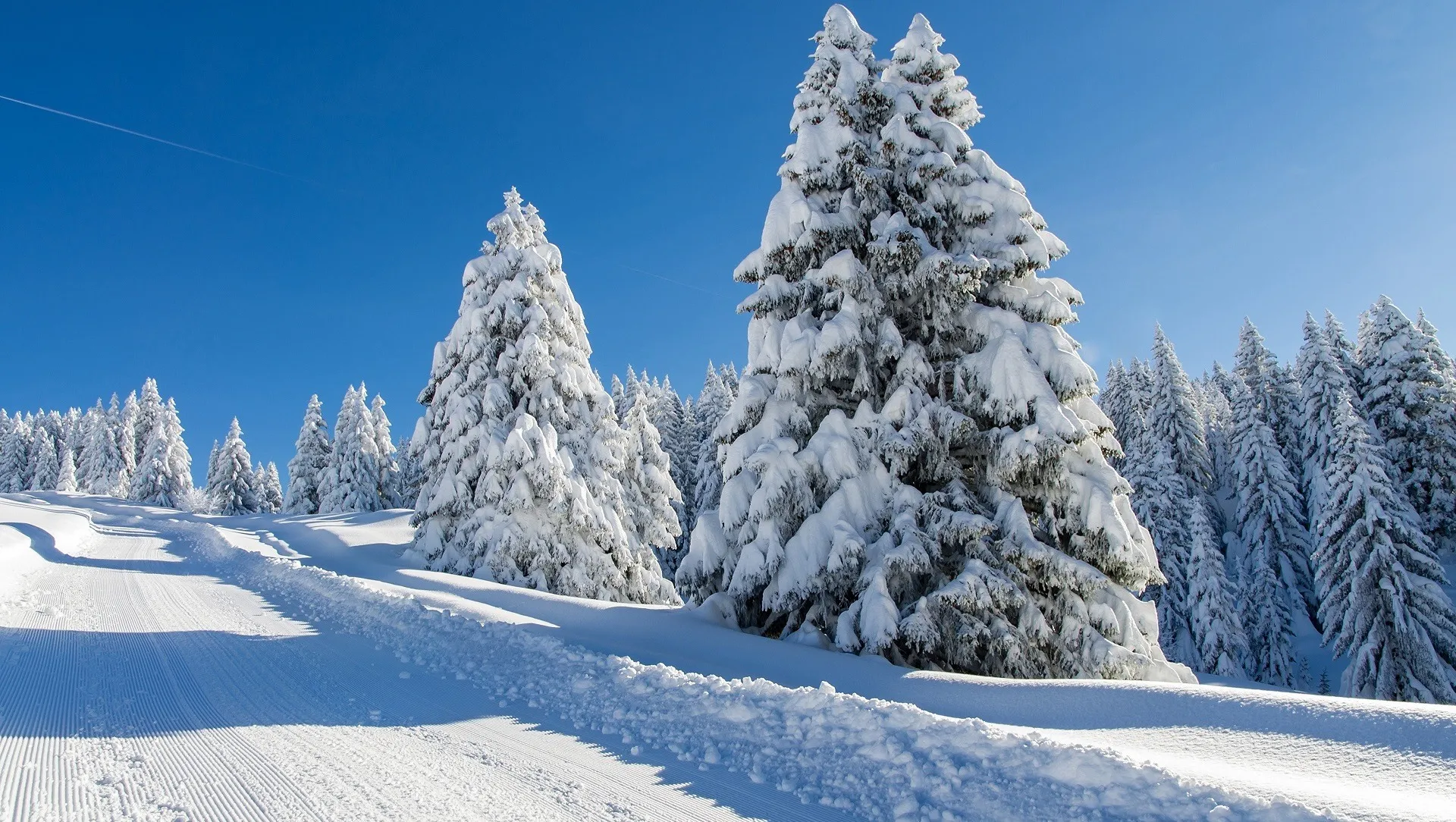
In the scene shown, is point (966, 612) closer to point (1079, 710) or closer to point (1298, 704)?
point (1079, 710)

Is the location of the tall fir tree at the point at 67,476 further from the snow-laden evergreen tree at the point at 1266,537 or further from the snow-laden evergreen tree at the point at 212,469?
the snow-laden evergreen tree at the point at 1266,537

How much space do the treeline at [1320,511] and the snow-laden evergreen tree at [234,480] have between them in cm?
6606

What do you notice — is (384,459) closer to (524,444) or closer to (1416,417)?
(524,444)

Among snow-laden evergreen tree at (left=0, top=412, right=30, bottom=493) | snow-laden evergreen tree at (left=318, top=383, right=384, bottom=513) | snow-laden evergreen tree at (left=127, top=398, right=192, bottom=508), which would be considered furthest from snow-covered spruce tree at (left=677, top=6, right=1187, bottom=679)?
snow-laden evergreen tree at (left=0, top=412, right=30, bottom=493)

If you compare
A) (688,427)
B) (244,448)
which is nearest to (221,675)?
(688,427)

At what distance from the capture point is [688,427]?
169 feet

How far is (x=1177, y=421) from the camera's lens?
4384 cm

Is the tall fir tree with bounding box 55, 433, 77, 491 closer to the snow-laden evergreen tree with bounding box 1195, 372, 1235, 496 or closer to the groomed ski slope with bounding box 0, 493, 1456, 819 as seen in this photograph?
the groomed ski slope with bounding box 0, 493, 1456, 819

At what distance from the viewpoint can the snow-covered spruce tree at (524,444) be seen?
18.8 m

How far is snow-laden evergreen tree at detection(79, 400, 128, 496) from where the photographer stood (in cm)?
7719

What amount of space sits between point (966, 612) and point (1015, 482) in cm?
222

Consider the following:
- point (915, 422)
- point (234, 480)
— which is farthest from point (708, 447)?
point (234, 480)

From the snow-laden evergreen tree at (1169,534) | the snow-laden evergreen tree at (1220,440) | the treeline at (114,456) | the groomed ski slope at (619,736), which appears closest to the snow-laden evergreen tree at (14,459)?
the treeline at (114,456)

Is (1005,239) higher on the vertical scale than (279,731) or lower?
higher
